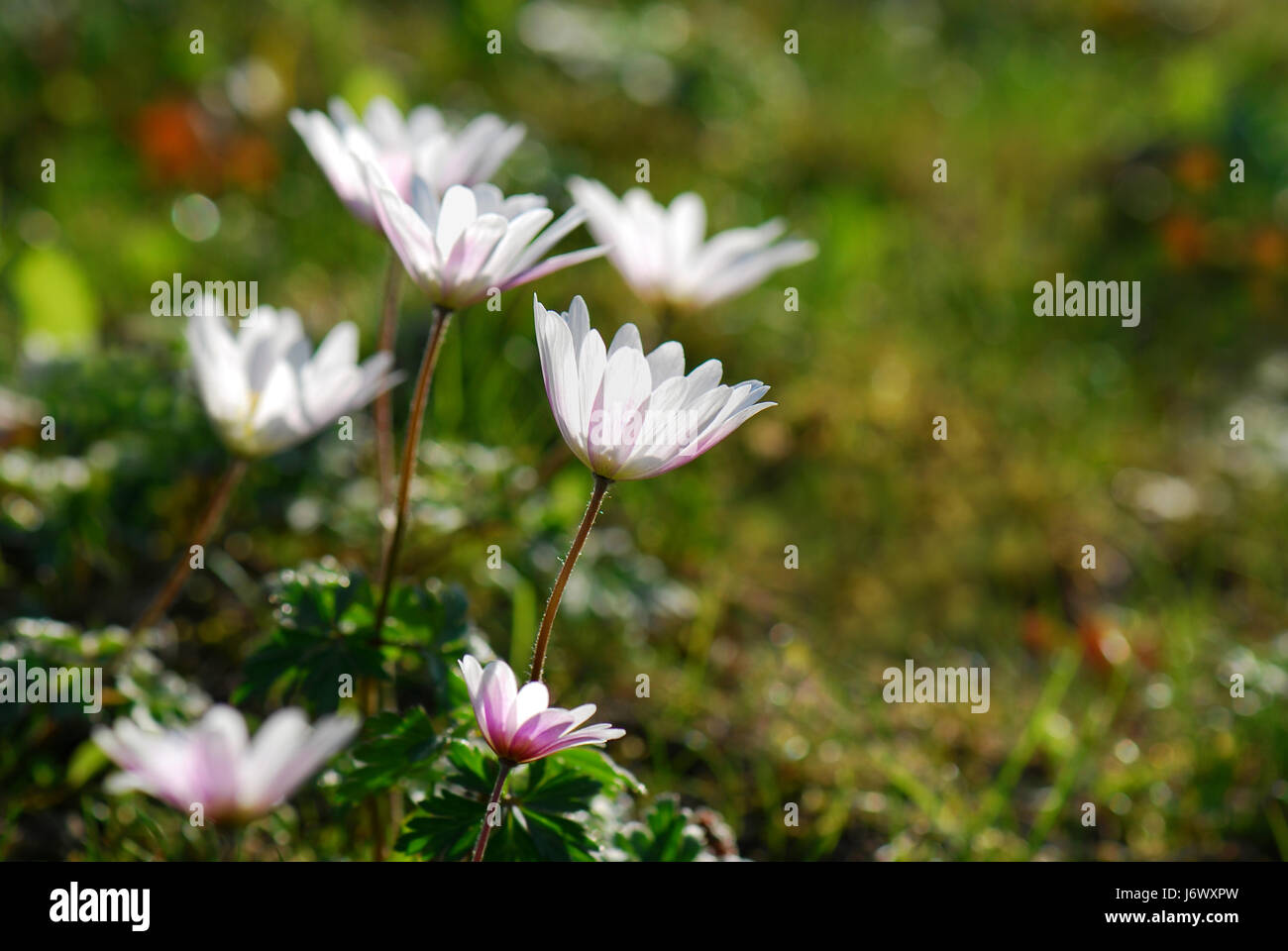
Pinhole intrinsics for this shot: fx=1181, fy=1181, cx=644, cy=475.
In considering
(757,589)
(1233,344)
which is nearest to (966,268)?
(1233,344)

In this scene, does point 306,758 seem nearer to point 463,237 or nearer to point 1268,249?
point 463,237

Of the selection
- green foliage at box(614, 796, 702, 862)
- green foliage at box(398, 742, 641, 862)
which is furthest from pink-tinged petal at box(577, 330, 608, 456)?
green foliage at box(614, 796, 702, 862)

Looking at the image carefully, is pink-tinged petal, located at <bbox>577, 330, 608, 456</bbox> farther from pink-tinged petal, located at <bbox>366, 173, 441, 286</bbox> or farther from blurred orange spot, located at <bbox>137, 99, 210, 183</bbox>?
blurred orange spot, located at <bbox>137, 99, 210, 183</bbox>

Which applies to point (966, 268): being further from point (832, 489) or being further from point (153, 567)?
point (153, 567)

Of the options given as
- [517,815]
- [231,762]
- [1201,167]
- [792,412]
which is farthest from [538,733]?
[1201,167]

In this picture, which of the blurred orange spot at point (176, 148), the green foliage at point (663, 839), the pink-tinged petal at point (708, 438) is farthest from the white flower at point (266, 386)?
the blurred orange spot at point (176, 148)

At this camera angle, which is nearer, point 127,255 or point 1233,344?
point 127,255

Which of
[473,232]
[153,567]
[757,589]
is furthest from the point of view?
[757,589]
